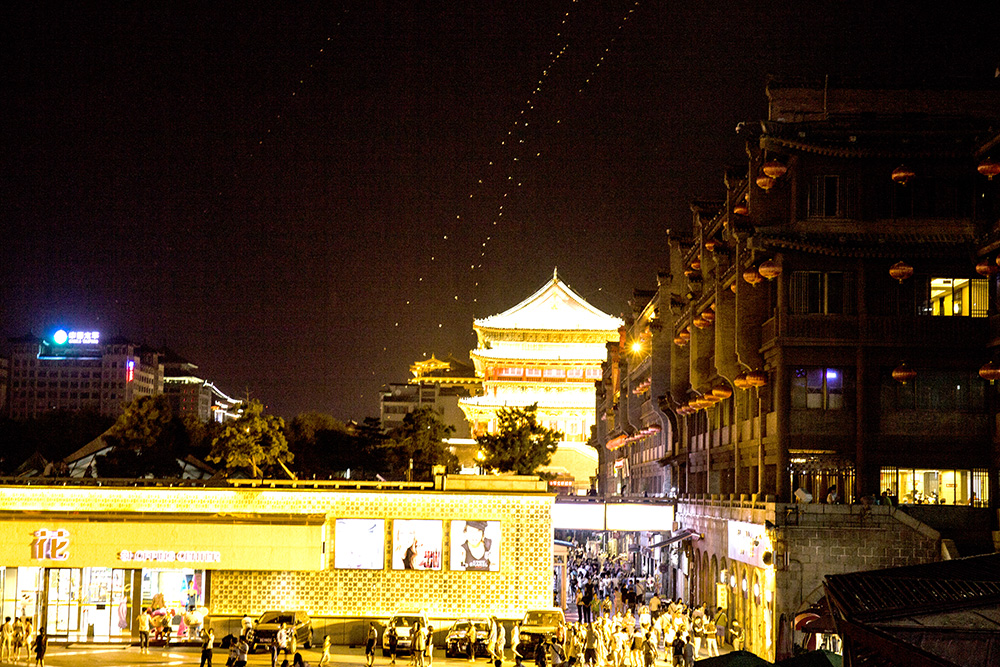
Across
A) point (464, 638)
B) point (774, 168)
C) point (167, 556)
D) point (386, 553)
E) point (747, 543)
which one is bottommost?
point (464, 638)

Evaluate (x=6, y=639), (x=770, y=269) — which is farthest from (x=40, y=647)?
(x=770, y=269)

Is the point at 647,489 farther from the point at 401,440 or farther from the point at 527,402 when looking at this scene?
the point at 527,402

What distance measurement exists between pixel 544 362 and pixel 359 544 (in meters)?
74.5

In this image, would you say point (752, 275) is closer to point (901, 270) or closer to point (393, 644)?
point (901, 270)

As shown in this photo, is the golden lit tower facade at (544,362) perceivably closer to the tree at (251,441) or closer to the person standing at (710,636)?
the tree at (251,441)

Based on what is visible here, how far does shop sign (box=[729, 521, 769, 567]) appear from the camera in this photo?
1607 inches

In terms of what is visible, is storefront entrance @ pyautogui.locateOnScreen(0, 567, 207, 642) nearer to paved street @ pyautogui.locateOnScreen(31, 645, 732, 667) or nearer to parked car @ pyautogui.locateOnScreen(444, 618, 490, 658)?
paved street @ pyautogui.locateOnScreen(31, 645, 732, 667)

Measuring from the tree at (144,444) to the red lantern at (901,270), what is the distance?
4208cm

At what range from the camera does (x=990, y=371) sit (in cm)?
4019

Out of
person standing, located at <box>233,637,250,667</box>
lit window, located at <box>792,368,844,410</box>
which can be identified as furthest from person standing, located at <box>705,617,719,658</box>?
person standing, located at <box>233,637,250,667</box>

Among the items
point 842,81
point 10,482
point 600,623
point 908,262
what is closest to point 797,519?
point 600,623

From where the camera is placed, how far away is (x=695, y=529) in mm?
55125

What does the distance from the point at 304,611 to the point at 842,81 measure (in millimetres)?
31480

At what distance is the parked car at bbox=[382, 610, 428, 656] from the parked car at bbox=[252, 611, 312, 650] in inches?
102
